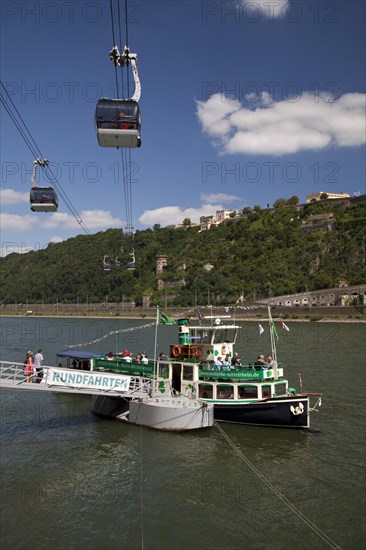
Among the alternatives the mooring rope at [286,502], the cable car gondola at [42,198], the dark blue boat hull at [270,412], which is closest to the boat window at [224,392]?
the dark blue boat hull at [270,412]

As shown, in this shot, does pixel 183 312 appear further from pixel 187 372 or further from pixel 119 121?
pixel 119 121

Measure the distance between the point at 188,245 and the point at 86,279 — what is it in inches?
1663

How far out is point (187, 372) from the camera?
75.3 feet

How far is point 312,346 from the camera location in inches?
2109

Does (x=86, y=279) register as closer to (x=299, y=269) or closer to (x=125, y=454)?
(x=299, y=269)

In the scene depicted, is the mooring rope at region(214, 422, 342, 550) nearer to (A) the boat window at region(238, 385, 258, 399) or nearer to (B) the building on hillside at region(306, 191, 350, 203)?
(A) the boat window at region(238, 385, 258, 399)

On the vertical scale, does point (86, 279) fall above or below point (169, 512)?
above

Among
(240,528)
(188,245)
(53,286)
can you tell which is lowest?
(240,528)

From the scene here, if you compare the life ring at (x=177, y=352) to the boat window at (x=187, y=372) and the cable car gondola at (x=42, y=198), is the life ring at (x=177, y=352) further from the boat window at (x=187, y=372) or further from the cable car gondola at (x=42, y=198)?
the cable car gondola at (x=42, y=198)

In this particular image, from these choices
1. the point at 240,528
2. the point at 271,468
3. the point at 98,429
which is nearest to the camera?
the point at 240,528

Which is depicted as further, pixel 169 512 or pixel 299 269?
pixel 299 269

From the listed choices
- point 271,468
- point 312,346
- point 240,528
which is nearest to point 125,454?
point 271,468

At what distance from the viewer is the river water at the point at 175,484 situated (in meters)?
12.2

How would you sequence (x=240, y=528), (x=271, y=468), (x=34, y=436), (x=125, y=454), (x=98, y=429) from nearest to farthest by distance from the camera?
(x=240, y=528) → (x=271, y=468) → (x=125, y=454) → (x=34, y=436) → (x=98, y=429)
